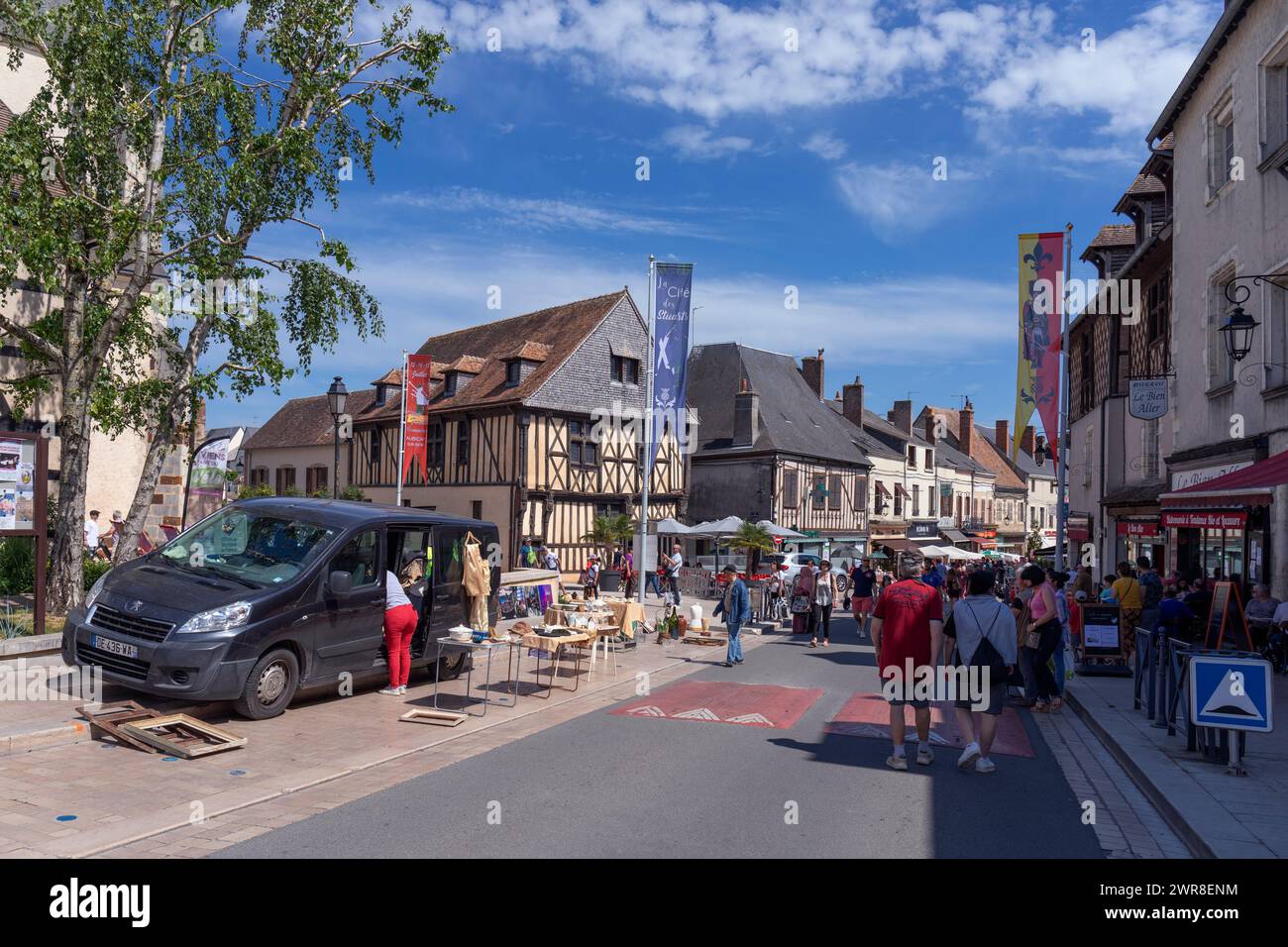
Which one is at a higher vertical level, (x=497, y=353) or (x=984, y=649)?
(x=497, y=353)

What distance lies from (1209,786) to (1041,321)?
48.8ft

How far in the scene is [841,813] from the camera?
6.14m

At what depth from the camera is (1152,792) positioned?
6.92 metres

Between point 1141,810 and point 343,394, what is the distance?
40.6 ft

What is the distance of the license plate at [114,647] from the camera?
7.83 metres

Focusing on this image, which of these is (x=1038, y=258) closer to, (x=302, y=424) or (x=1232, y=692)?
(x=1232, y=692)

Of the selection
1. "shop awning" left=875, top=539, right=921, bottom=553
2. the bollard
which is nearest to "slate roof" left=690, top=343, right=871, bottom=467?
"shop awning" left=875, top=539, right=921, bottom=553

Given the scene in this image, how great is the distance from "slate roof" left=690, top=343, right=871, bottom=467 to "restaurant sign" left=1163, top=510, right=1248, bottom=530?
2263cm

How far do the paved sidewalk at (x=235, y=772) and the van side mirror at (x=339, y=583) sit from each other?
1105mm

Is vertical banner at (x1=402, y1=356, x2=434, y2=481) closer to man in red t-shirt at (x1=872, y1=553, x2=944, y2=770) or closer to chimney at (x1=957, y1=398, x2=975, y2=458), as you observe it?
man in red t-shirt at (x1=872, y1=553, x2=944, y2=770)

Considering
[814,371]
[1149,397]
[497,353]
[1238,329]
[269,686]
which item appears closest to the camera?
[269,686]

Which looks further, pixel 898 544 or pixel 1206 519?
pixel 898 544

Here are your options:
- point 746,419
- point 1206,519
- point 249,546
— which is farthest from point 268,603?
point 746,419
